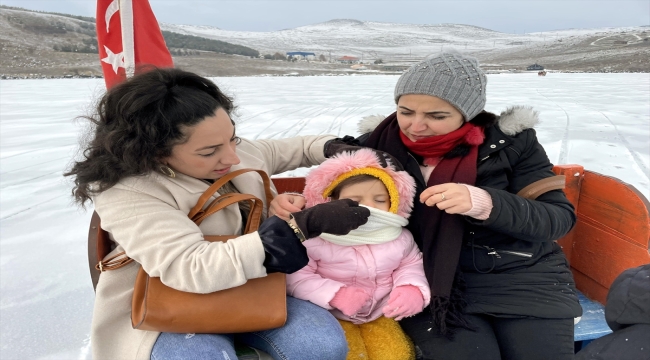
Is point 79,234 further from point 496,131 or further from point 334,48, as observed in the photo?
point 334,48

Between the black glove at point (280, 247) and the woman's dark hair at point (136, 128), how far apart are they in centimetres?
44

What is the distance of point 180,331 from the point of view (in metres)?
1.42

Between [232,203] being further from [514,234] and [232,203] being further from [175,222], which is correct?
[514,234]

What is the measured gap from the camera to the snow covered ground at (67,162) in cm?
242

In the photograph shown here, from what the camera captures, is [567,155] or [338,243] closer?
[338,243]

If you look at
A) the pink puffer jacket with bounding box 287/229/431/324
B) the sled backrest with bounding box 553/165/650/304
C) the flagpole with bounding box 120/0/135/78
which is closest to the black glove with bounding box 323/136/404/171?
the pink puffer jacket with bounding box 287/229/431/324

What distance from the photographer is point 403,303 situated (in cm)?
172

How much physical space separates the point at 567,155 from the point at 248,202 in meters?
4.89

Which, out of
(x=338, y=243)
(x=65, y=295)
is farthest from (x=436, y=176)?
(x=65, y=295)

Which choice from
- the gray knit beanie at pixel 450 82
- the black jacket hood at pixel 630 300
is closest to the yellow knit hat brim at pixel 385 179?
the gray knit beanie at pixel 450 82

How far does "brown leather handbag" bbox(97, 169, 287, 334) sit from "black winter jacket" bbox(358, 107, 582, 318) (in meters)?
0.81

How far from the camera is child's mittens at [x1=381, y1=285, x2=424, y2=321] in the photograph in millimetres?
1710

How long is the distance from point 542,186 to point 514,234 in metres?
0.27

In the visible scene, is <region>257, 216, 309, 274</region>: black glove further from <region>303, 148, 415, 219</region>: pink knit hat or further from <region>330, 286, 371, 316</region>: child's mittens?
<region>303, 148, 415, 219</region>: pink knit hat
